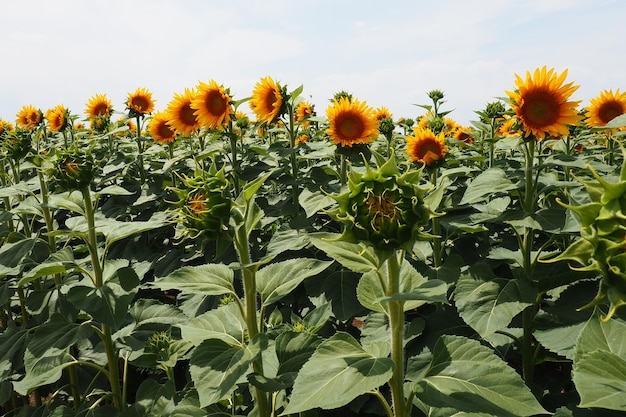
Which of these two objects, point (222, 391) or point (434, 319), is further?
point (434, 319)

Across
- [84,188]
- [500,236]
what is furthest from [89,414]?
[500,236]

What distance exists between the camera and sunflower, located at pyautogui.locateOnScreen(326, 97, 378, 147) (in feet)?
9.64

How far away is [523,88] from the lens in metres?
2.16

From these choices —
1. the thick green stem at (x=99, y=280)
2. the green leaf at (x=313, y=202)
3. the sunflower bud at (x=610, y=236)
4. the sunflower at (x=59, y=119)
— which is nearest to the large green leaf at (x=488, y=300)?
the green leaf at (x=313, y=202)

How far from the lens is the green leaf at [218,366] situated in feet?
4.38

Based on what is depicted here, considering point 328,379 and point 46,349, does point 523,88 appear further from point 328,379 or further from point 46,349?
point 46,349

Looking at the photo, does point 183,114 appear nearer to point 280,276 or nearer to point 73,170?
point 73,170

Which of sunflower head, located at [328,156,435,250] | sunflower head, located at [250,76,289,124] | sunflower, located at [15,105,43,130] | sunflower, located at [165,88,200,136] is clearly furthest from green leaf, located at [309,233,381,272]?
sunflower, located at [15,105,43,130]

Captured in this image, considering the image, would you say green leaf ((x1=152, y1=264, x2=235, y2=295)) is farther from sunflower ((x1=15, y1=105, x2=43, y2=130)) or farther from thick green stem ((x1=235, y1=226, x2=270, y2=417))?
sunflower ((x1=15, y1=105, x2=43, y2=130))

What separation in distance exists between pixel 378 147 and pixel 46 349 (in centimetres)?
266

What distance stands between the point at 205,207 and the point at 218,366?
0.43m

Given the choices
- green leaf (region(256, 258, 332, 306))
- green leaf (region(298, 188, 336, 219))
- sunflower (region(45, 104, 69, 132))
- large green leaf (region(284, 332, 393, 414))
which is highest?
sunflower (region(45, 104, 69, 132))

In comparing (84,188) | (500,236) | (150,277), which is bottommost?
(150,277)

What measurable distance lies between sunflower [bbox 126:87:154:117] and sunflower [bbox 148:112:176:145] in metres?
0.50
